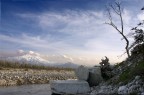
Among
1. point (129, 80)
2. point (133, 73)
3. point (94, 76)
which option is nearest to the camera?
point (129, 80)

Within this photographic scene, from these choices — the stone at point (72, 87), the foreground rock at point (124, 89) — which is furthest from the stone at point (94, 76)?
the foreground rock at point (124, 89)

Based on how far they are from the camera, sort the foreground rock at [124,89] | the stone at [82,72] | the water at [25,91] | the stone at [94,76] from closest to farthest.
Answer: the foreground rock at [124,89] → the stone at [82,72] → the stone at [94,76] → the water at [25,91]

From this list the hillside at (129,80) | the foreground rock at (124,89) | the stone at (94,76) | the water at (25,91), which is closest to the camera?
the foreground rock at (124,89)

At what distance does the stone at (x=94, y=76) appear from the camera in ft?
84.4

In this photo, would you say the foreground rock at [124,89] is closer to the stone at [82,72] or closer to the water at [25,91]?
the stone at [82,72]

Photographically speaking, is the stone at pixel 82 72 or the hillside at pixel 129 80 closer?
the hillside at pixel 129 80

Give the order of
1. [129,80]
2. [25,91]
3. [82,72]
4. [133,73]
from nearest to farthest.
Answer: [129,80] → [133,73] → [82,72] → [25,91]

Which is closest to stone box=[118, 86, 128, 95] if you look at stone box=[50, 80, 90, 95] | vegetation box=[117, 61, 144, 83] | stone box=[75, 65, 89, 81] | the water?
vegetation box=[117, 61, 144, 83]

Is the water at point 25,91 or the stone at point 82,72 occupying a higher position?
the stone at point 82,72

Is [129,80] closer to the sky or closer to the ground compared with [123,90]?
closer to the sky

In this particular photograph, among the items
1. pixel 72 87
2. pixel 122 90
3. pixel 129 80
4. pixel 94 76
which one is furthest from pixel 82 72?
pixel 122 90

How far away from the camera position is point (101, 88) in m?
23.5

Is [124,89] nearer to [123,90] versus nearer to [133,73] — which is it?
[123,90]

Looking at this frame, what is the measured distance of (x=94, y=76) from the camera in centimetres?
2594
